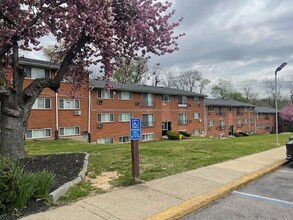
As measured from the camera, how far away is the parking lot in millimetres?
5117

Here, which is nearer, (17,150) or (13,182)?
(13,182)

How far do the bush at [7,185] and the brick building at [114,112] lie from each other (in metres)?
9.08

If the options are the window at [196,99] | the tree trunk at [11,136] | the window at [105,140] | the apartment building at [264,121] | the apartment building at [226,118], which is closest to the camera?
the tree trunk at [11,136]

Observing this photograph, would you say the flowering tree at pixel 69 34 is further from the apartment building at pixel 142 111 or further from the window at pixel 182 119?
the window at pixel 182 119

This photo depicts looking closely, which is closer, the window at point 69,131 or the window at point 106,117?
the window at point 69,131

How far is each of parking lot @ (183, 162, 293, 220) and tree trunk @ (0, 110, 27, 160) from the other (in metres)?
5.34

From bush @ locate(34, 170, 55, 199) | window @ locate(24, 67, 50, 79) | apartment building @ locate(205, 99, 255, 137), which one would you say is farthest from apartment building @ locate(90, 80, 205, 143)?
bush @ locate(34, 170, 55, 199)

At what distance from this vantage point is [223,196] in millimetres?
6285

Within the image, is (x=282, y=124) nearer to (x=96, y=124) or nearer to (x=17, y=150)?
(x=96, y=124)

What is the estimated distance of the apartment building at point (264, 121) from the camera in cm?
6775

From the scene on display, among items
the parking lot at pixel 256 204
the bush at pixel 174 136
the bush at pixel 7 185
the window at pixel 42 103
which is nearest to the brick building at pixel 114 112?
the window at pixel 42 103

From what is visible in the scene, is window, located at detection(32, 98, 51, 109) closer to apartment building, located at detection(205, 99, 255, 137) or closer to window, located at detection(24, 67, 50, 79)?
window, located at detection(24, 67, 50, 79)

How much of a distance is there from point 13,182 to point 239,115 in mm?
59341

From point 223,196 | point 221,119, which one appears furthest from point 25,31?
point 221,119
